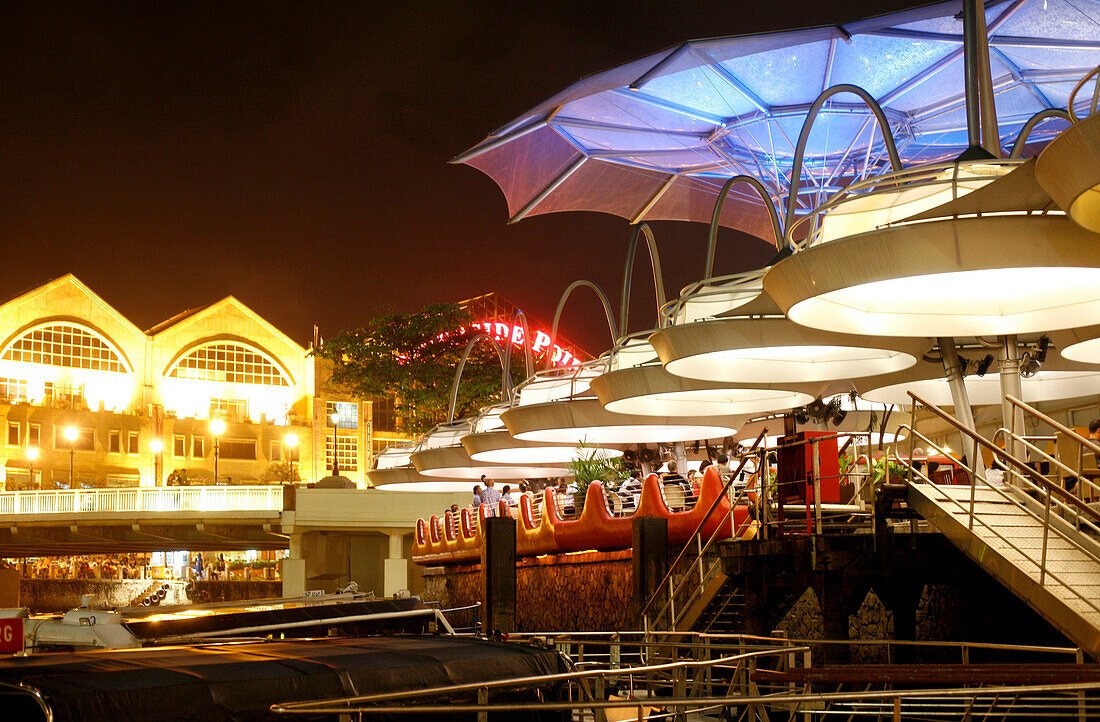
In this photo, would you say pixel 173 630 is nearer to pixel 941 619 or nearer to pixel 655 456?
pixel 941 619

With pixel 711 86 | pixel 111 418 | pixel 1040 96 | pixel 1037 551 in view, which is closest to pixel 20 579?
pixel 111 418

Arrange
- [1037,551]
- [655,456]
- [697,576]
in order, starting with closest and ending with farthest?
[1037,551], [697,576], [655,456]

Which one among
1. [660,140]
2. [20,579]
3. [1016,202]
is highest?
[660,140]

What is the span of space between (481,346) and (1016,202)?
143ft

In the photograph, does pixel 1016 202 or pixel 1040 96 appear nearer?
pixel 1016 202

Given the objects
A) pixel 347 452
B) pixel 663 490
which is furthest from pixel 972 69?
pixel 347 452

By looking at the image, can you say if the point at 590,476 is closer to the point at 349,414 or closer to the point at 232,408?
the point at 232,408

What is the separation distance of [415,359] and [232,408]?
22.3m

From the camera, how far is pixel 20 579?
179 ft

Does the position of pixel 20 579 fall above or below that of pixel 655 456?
below

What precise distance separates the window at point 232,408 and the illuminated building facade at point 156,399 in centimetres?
8

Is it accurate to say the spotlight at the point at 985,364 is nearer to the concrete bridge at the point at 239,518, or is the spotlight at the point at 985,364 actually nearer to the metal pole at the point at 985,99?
the metal pole at the point at 985,99

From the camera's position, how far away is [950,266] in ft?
44.9

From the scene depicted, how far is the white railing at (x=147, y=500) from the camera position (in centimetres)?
4669
